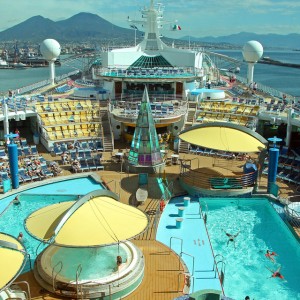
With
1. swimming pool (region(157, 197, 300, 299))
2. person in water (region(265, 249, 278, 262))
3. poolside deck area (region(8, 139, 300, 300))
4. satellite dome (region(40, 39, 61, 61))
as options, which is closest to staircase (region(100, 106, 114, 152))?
poolside deck area (region(8, 139, 300, 300))

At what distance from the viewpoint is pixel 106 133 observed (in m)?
24.1

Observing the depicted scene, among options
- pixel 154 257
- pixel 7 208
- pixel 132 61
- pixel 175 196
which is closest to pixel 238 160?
pixel 175 196

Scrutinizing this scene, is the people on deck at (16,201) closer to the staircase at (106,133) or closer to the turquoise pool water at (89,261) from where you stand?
the turquoise pool water at (89,261)

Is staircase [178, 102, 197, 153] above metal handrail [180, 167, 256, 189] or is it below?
above

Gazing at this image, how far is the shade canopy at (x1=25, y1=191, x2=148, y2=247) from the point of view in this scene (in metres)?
10.2

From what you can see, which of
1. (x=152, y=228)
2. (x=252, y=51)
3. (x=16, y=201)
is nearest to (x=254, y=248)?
(x=152, y=228)

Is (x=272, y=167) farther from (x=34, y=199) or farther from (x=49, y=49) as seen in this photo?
(x=49, y=49)

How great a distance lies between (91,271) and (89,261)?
16.5 inches

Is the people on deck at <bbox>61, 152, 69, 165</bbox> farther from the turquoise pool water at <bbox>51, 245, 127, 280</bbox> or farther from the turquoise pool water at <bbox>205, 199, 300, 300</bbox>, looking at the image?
the turquoise pool water at <bbox>51, 245, 127, 280</bbox>

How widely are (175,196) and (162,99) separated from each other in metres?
13.2

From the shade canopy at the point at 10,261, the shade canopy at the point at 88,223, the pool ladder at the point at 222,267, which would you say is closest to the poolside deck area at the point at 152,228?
the pool ladder at the point at 222,267

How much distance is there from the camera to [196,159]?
2141cm

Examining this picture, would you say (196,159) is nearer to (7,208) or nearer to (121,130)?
(121,130)

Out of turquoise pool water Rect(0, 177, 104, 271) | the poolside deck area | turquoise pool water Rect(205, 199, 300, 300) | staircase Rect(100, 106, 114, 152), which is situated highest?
staircase Rect(100, 106, 114, 152)
